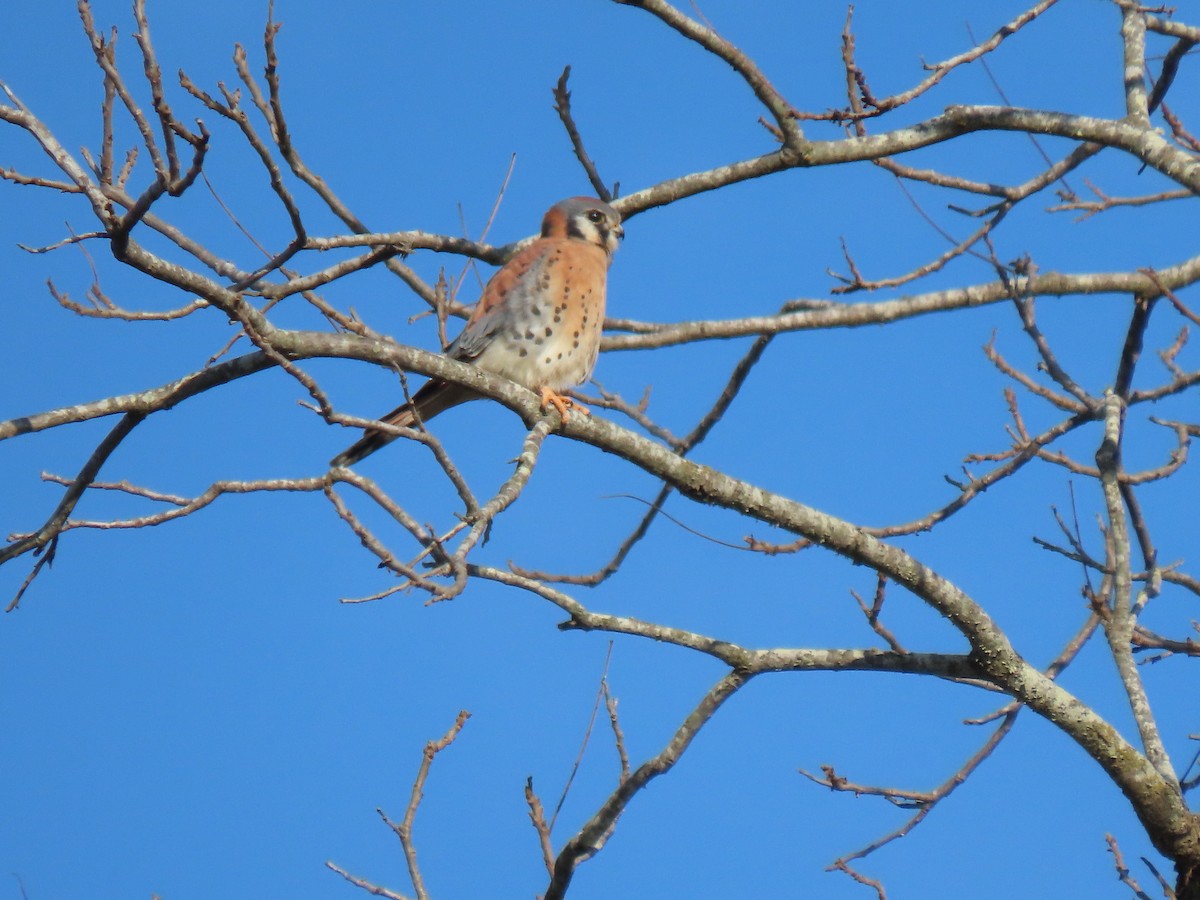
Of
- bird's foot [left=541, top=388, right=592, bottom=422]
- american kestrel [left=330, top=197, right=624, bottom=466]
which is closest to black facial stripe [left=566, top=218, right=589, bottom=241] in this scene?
american kestrel [left=330, top=197, right=624, bottom=466]

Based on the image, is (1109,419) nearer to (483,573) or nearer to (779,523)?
(779,523)

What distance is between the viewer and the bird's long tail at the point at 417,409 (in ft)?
13.1

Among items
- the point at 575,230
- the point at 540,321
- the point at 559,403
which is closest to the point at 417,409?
the point at 559,403

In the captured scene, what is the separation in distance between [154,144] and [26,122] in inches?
19.7

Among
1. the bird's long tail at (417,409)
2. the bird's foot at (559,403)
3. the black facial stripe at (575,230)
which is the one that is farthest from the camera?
the black facial stripe at (575,230)

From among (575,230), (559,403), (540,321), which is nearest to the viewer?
(559,403)

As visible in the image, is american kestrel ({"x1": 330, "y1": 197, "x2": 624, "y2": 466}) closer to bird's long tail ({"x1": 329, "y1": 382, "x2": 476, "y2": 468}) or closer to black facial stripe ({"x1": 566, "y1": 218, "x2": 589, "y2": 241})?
bird's long tail ({"x1": 329, "y1": 382, "x2": 476, "y2": 468})

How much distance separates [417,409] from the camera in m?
3.76

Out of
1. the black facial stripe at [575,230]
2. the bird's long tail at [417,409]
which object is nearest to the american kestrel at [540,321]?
the bird's long tail at [417,409]

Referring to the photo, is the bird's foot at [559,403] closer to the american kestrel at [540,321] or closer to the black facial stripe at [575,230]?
the american kestrel at [540,321]

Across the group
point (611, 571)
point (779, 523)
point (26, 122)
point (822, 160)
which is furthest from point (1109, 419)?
point (26, 122)

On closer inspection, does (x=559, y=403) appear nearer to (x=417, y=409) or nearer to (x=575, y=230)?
(x=417, y=409)

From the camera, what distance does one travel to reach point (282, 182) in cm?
285

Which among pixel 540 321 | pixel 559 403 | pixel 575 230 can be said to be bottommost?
pixel 559 403
